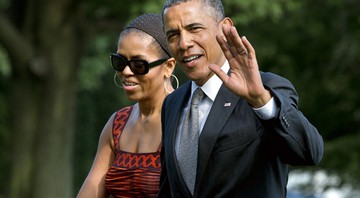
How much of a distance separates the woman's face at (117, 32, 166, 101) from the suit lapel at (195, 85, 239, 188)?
Result: 1.33 meters

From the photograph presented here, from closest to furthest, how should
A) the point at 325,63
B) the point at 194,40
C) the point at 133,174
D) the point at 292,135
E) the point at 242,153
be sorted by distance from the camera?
the point at 292,135
the point at 242,153
the point at 194,40
the point at 133,174
the point at 325,63

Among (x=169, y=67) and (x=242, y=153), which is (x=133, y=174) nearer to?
(x=169, y=67)

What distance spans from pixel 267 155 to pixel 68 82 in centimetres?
1519

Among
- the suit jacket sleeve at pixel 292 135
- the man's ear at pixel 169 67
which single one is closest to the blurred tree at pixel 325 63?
the man's ear at pixel 169 67

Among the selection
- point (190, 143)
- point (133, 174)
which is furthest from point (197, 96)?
point (133, 174)

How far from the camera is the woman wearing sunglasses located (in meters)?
5.67

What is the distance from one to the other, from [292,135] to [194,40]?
643 mm

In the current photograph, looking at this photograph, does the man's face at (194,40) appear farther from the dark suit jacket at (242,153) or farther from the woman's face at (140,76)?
the woman's face at (140,76)

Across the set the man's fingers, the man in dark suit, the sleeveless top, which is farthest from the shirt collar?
the sleeveless top

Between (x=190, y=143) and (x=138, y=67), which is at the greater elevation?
(x=138, y=67)

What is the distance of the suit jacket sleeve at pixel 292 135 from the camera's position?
13.4 ft

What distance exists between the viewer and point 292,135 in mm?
4105

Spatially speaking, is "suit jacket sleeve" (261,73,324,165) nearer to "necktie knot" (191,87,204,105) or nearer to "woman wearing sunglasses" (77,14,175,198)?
"necktie knot" (191,87,204,105)

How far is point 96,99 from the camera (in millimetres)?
31719
